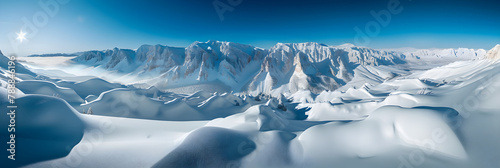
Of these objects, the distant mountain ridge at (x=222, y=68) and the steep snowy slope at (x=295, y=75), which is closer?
the steep snowy slope at (x=295, y=75)

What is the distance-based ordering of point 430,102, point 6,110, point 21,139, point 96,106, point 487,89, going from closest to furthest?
point 21,139 → point 6,110 → point 487,89 → point 430,102 → point 96,106

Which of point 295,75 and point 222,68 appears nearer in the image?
point 295,75

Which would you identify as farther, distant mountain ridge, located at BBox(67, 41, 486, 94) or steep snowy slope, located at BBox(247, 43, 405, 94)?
distant mountain ridge, located at BBox(67, 41, 486, 94)

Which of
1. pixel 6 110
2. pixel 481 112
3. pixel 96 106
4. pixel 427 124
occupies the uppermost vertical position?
pixel 481 112

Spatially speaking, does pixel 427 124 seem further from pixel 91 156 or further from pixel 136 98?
pixel 136 98

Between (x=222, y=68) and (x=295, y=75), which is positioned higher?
(x=222, y=68)

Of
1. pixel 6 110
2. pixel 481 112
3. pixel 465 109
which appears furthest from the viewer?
pixel 465 109

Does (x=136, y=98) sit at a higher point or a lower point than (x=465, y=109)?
lower

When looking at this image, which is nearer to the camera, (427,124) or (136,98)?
(427,124)

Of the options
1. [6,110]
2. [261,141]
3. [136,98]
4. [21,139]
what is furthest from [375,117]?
[136,98]
